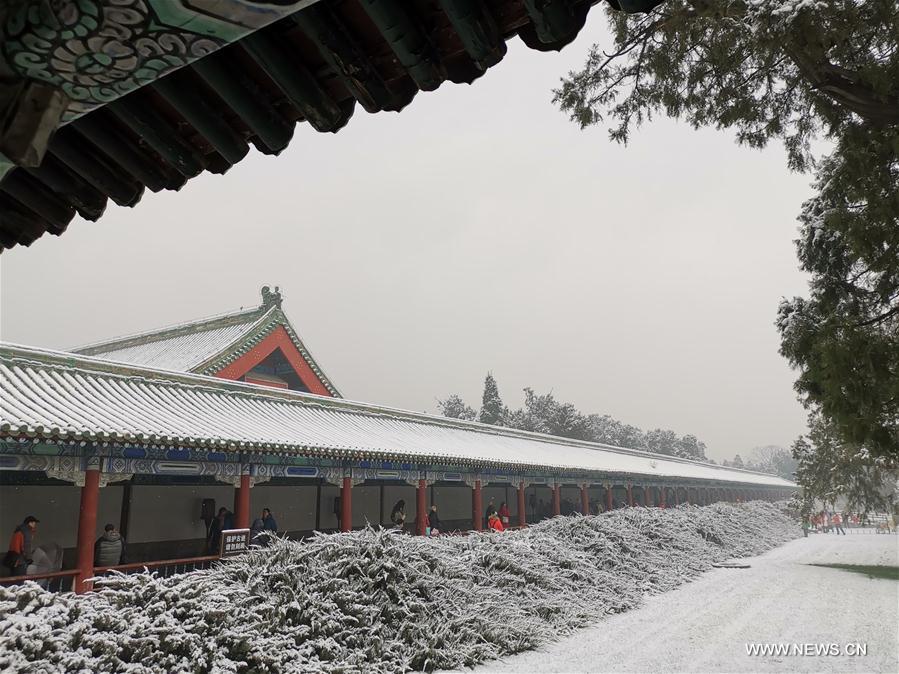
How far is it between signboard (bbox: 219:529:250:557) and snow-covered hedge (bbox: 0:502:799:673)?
188 centimetres

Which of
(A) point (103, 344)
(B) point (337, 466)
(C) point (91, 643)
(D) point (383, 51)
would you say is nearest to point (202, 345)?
(A) point (103, 344)

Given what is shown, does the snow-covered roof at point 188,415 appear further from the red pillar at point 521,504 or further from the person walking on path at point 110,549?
the person walking on path at point 110,549

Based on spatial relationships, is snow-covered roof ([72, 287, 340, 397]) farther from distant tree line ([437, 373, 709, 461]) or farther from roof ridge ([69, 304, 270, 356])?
distant tree line ([437, 373, 709, 461])

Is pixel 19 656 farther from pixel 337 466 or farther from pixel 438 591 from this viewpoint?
pixel 337 466

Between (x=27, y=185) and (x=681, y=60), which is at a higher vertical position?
(x=681, y=60)

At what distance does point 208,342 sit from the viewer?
80.9 feet

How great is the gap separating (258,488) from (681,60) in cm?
1372

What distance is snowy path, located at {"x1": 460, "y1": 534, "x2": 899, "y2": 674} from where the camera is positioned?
866cm

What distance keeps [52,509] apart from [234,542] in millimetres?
4307

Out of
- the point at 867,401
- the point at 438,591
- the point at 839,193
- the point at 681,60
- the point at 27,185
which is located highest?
the point at 681,60

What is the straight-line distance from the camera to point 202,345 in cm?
2481

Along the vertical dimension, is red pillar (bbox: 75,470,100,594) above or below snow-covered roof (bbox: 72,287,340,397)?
below

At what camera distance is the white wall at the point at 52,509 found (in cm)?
1160

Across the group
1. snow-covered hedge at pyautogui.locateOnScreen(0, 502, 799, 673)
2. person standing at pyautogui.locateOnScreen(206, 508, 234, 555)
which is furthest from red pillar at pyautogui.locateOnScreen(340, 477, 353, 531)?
snow-covered hedge at pyautogui.locateOnScreen(0, 502, 799, 673)
